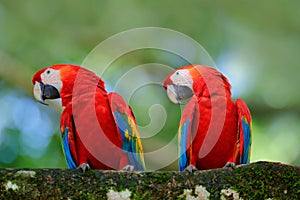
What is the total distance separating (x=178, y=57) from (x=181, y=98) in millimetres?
901

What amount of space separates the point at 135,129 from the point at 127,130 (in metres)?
0.12

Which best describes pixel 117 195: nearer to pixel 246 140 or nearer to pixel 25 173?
pixel 25 173

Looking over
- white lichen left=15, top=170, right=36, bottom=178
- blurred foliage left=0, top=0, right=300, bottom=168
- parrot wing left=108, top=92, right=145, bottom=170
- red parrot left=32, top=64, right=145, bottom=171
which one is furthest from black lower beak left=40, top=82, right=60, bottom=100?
white lichen left=15, top=170, right=36, bottom=178

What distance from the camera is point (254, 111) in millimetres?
4895

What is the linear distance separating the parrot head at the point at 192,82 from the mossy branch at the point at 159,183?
1.19 meters

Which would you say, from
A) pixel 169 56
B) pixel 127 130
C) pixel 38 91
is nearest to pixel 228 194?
pixel 127 130

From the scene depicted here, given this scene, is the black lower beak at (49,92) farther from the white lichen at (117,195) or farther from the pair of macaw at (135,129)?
the white lichen at (117,195)

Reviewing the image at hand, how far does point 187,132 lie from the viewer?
3.84 m

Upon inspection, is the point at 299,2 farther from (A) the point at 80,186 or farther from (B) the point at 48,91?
(A) the point at 80,186

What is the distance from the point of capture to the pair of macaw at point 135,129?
385cm

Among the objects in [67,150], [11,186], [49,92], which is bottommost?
[11,186]

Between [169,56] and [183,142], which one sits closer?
[183,142]

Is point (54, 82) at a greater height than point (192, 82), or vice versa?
point (54, 82)

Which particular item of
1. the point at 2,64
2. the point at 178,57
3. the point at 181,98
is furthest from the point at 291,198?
the point at 2,64
